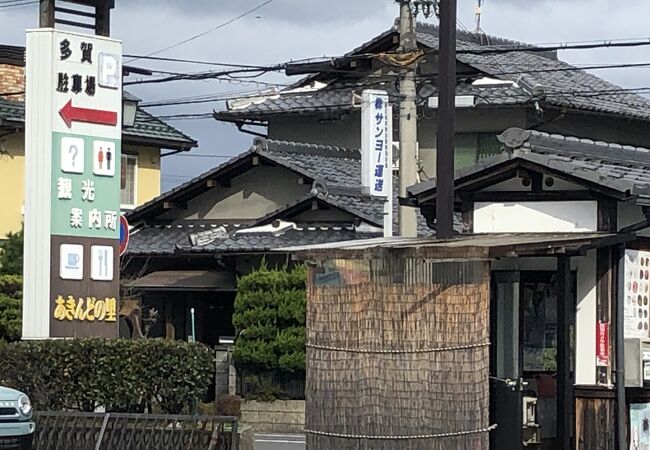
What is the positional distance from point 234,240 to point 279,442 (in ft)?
22.6

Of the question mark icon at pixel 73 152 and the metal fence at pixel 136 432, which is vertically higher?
the question mark icon at pixel 73 152

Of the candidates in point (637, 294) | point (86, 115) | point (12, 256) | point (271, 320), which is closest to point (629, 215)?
point (637, 294)

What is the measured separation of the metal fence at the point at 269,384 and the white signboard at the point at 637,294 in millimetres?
13093

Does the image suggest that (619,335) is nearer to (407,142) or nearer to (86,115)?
(86,115)

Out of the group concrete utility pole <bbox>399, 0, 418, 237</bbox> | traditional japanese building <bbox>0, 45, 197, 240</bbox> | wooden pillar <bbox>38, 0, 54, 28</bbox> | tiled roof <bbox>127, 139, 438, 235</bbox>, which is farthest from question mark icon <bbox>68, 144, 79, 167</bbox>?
traditional japanese building <bbox>0, 45, 197, 240</bbox>

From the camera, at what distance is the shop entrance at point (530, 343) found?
13.1 meters

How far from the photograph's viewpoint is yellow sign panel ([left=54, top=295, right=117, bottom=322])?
58.6ft

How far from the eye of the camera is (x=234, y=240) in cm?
2814

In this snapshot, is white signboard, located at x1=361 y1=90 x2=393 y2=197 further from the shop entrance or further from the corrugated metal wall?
the corrugated metal wall

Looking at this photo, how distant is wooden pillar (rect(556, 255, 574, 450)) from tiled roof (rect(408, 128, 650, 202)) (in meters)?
0.87

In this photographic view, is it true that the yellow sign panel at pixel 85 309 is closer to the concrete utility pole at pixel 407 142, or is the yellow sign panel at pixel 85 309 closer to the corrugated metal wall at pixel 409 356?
the concrete utility pole at pixel 407 142

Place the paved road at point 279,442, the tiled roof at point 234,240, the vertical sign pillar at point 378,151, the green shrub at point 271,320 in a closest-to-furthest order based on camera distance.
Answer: the paved road at point 279,442, the vertical sign pillar at point 378,151, the green shrub at point 271,320, the tiled roof at point 234,240

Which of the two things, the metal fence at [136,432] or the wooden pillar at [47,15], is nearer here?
the metal fence at [136,432]

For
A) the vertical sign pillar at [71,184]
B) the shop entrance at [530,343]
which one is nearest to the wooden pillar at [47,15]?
the vertical sign pillar at [71,184]
